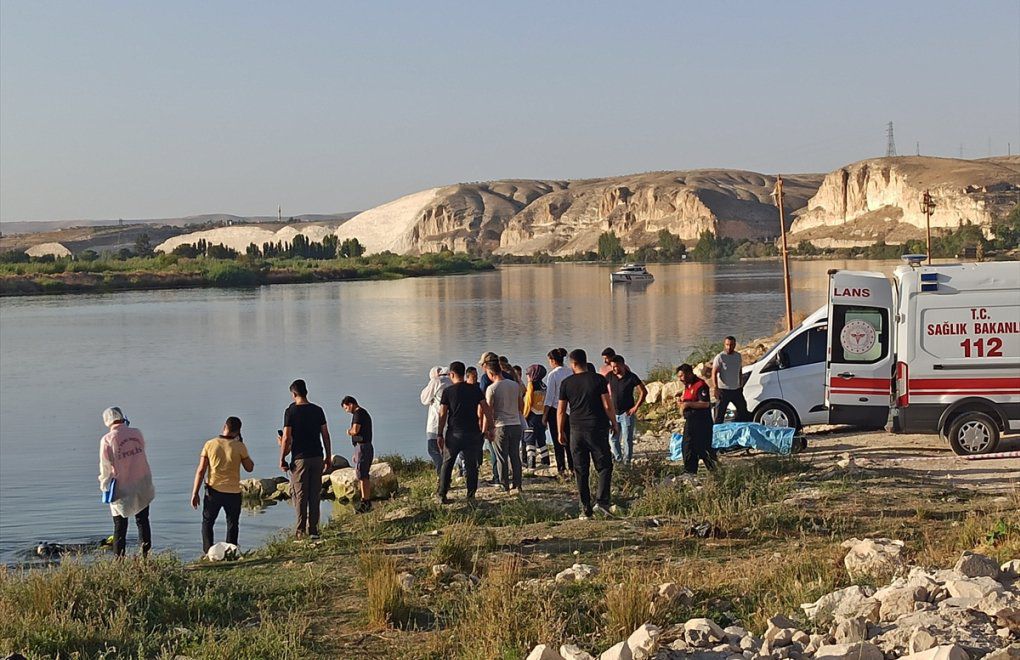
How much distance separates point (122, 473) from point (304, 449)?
181cm

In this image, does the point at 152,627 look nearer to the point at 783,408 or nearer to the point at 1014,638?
the point at 1014,638

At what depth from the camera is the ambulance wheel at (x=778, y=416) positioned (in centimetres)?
1577

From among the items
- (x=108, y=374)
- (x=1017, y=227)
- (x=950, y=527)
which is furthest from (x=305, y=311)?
(x=1017, y=227)

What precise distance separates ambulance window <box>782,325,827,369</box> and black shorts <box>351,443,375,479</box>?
5998 mm

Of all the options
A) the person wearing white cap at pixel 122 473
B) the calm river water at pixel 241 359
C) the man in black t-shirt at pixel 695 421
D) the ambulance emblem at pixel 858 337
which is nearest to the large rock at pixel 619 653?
the person wearing white cap at pixel 122 473

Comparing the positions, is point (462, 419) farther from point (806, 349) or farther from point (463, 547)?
point (806, 349)

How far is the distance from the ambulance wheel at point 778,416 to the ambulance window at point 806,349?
1.87ft

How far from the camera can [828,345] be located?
14.4m

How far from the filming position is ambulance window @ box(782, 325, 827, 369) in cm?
1574

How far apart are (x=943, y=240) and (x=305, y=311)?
80008 millimetres

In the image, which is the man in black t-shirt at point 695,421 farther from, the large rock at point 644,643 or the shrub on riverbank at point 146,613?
the large rock at point 644,643

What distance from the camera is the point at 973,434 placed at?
1357 cm

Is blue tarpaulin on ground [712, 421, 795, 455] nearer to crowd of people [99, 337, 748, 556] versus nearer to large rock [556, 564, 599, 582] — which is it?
crowd of people [99, 337, 748, 556]

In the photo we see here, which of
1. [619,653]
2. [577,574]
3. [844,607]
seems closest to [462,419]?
[577,574]
